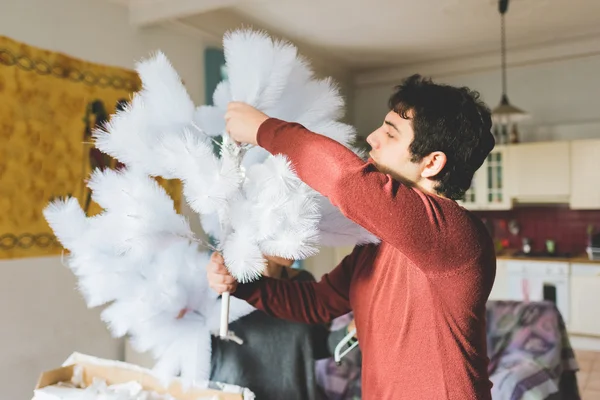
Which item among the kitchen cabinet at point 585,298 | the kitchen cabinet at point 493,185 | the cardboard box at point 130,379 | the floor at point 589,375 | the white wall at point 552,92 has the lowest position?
the floor at point 589,375

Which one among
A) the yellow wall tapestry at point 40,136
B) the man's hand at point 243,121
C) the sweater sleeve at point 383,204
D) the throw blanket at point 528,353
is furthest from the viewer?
the yellow wall tapestry at point 40,136

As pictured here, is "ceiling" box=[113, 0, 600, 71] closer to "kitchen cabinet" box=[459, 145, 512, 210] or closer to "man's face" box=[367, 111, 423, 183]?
"kitchen cabinet" box=[459, 145, 512, 210]

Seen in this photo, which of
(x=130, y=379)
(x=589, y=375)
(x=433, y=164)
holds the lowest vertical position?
(x=589, y=375)

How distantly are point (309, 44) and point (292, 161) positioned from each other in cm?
344

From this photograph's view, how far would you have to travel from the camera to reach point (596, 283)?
4.02 meters

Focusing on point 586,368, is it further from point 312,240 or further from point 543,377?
point 312,240

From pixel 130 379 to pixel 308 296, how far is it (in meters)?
0.45

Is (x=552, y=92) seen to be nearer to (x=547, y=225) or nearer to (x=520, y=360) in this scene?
(x=547, y=225)

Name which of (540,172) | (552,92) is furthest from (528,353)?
(552,92)

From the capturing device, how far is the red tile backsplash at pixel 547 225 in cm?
446

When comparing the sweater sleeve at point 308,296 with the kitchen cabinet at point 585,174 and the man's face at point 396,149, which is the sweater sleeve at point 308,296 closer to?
the man's face at point 396,149

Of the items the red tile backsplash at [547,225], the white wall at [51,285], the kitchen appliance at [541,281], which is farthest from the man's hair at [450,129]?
the red tile backsplash at [547,225]

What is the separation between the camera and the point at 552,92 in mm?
4438

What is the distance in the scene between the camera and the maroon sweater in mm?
722
